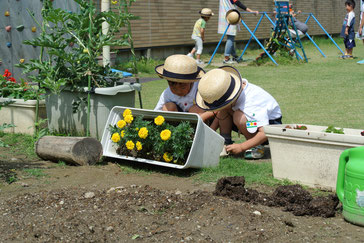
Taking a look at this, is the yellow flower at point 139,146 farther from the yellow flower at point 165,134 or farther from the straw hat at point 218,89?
the straw hat at point 218,89

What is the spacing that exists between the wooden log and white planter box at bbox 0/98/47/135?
1039mm

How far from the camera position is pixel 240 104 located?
4.85m

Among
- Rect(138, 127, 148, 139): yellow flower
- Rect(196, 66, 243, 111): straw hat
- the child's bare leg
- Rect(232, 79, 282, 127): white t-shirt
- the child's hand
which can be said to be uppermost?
Rect(196, 66, 243, 111): straw hat

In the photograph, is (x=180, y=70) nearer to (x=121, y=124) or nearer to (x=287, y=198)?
(x=121, y=124)

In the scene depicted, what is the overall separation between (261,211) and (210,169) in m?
1.23

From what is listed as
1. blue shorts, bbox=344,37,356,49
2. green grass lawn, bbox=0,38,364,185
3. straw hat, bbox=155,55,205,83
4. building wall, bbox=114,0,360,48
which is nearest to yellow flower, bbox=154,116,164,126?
green grass lawn, bbox=0,38,364,185

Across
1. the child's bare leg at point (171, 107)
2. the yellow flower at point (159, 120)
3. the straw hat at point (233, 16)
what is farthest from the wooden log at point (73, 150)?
the straw hat at point (233, 16)

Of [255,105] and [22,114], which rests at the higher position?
[255,105]

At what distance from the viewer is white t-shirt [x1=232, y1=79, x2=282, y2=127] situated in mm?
4766

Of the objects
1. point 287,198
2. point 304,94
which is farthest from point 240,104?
point 304,94

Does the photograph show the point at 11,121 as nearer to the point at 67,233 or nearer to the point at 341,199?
the point at 67,233

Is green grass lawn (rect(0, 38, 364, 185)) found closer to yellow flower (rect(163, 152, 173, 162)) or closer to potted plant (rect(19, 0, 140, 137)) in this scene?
yellow flower (rect(163, 152, 173, 162))

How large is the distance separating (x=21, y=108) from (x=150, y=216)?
10.9 feet

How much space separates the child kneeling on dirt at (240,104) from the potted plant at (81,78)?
1.03 metres
